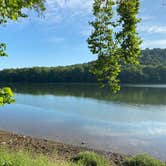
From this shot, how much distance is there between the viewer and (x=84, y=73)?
8469 centimetres

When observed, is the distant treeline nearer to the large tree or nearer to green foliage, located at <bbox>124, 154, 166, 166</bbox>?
green foliage, located at <bbox>124, 154, 166, 166</bbox>

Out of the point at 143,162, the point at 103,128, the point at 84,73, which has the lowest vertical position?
the point at 103,128

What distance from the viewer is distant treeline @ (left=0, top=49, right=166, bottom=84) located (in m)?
78.5

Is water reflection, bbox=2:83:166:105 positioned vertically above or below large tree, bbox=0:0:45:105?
below

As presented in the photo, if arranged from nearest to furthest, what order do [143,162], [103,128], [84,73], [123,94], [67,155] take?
[143,162] < [67,155] < [103,128] < [123,94] < [84,73]

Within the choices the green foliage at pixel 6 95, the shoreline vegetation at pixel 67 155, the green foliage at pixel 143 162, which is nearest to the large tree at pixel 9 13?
the green foliage at pixel 6 95

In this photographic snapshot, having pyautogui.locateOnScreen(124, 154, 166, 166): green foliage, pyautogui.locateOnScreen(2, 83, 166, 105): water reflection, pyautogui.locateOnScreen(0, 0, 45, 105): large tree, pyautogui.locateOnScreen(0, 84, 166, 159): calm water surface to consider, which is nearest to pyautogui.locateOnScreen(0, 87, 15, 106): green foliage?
pyautogui.locateOnScreen(0, 0, 45, 105): large tree

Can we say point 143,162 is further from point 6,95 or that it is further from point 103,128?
point 103,128

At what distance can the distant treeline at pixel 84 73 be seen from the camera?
78481 millimetres

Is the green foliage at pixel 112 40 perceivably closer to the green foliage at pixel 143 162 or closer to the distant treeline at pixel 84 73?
the green foliage at pixel 143 162

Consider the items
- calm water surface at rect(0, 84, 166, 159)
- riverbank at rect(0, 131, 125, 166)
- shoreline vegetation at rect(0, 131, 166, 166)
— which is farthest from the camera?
calm water surface at rect(0, 84, 166, 159)

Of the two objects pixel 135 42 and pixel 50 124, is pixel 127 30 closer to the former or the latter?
→ pixel 135 42

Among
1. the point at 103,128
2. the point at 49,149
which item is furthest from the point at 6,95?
the point at 103,128

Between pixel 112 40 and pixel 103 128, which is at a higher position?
pixel 112 40
